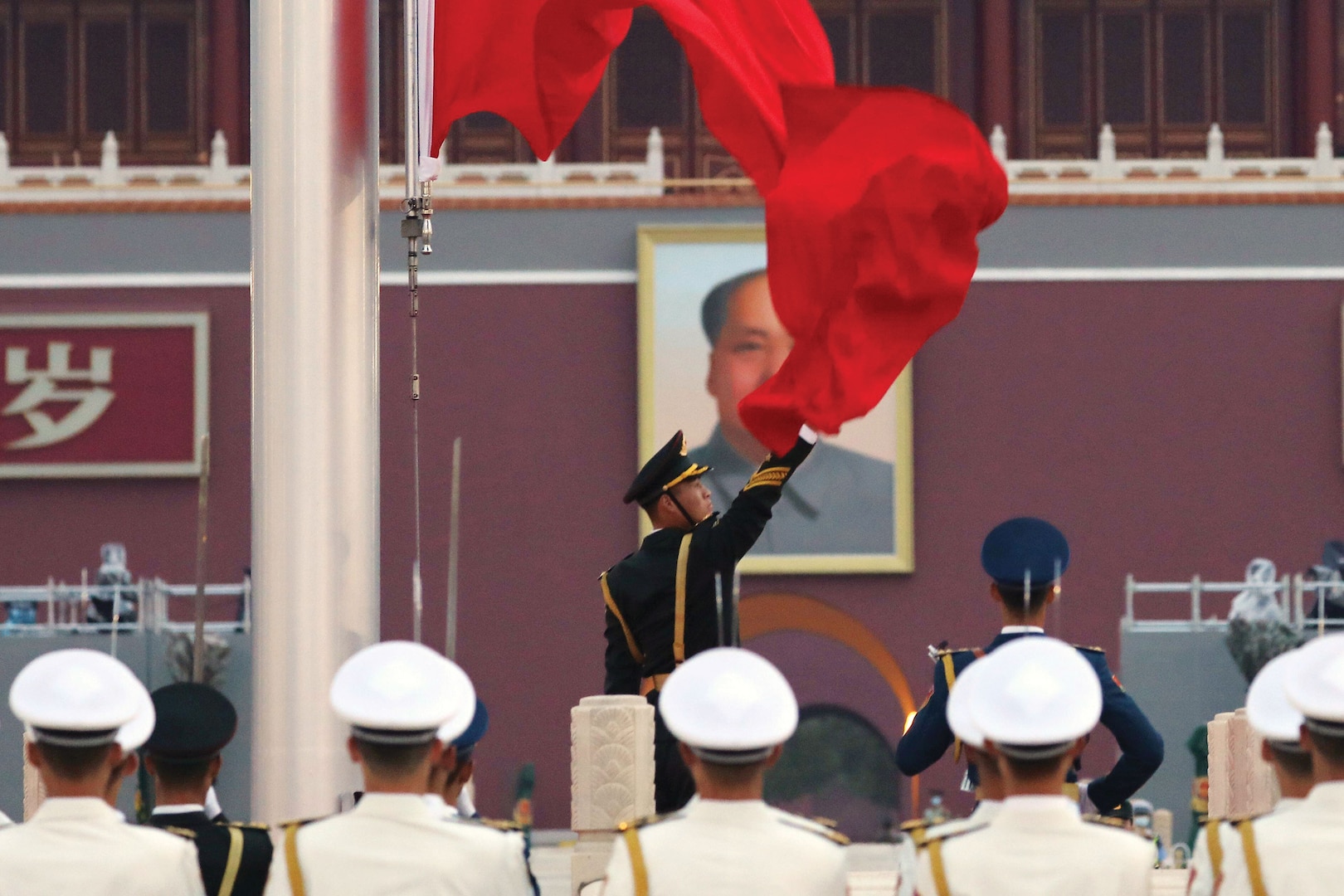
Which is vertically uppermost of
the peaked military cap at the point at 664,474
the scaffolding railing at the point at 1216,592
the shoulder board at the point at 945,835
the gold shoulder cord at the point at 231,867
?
the peaked military cap at the point at 664,474

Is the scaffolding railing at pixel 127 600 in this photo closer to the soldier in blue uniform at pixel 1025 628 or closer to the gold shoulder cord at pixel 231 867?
the soldier in blue uniform at pixel 1025 628

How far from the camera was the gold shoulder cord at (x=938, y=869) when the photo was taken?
2850 millimetres

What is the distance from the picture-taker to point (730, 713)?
2.80 metres

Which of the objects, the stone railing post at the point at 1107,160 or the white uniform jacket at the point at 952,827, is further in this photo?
the stone railing post at the point at 1107,160

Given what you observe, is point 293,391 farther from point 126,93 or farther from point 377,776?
point 126,93

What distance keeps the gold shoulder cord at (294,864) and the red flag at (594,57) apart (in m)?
2.87

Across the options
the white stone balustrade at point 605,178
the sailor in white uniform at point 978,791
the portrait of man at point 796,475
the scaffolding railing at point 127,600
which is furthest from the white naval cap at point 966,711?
the white stone balustrade at point 605,178

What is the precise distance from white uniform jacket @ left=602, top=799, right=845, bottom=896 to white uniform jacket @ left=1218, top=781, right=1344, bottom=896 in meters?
0.52

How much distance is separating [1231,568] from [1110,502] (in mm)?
834

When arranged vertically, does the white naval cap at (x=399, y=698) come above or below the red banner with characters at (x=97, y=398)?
below

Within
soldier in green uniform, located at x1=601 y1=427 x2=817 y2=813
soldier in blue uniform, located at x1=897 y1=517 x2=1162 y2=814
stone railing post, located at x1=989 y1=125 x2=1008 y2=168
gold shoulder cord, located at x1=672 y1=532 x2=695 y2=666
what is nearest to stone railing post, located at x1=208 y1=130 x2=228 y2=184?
stone railing post, located at x1=989 y1=125 x2=1008 y2=168

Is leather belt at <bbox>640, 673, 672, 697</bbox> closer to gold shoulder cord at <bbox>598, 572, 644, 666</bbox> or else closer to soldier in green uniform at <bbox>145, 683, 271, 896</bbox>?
gold shoulder cord at <bbox>598, 572, 644, 666</bbox>

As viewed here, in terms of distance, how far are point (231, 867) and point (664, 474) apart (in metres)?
1.66

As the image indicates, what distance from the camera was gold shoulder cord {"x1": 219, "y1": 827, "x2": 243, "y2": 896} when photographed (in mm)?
3127
